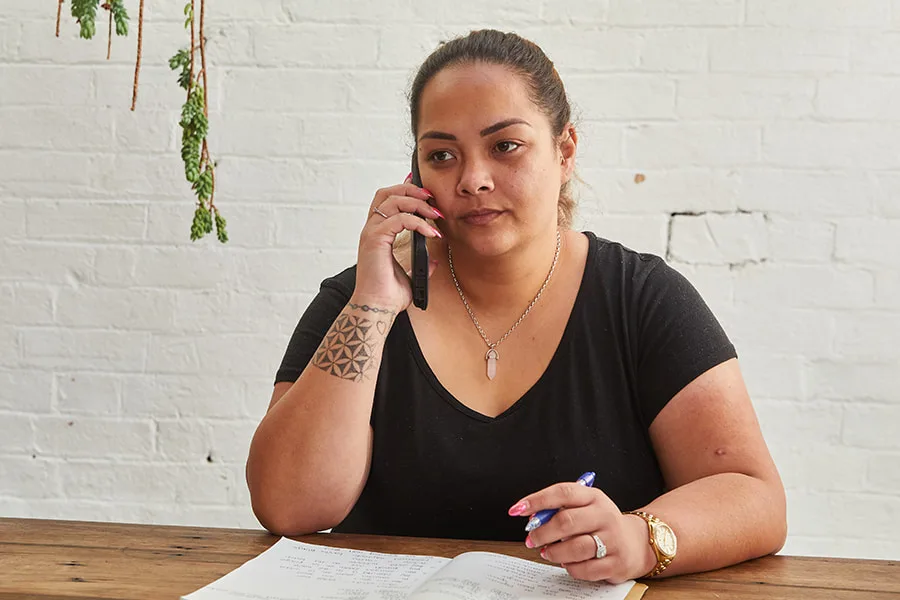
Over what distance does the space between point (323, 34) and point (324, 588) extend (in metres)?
1.38

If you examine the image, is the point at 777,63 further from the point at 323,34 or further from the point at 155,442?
the point at 155,442

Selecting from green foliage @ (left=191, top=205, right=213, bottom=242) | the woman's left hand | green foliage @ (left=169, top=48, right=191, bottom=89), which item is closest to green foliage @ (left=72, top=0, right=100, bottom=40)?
green foliage @ (left=169, top=48, right=191, bottom=89)

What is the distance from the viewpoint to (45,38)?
6.87 feet

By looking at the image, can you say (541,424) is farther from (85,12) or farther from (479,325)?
(85,12)

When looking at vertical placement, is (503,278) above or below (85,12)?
below

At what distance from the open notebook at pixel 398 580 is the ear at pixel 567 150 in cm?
68

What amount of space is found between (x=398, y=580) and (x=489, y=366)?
484 mm

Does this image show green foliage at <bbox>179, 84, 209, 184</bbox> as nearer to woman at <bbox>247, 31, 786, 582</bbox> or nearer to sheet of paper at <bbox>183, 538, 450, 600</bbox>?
woman at <bbox>247, 31, 786, 582</bbox>

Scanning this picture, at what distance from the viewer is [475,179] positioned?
4.46 feet

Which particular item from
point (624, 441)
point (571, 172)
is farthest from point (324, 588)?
point (571, 172)

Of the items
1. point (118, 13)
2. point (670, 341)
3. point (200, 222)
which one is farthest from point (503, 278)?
point (118, 13)

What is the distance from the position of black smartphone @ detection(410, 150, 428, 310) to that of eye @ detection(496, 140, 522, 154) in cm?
14

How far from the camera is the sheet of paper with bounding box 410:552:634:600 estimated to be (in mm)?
948

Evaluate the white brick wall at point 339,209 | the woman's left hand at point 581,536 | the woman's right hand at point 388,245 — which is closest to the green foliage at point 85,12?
the woman's right hand at point 388,245
